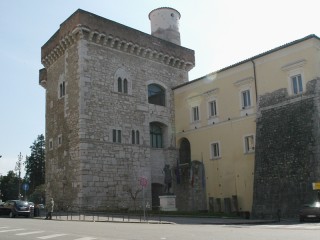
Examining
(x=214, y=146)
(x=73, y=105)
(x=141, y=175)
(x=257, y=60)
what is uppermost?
(x=257, y=60)

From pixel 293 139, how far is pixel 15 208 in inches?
712

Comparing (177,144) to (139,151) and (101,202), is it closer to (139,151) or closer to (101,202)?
(139,151)

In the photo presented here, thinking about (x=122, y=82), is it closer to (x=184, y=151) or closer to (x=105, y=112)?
(x=105, y=112)

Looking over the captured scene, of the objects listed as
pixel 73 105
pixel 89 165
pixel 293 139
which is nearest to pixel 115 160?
pixel 89 165

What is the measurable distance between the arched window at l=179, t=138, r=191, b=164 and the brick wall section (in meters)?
8.45

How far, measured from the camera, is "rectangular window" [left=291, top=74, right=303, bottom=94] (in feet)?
85.3

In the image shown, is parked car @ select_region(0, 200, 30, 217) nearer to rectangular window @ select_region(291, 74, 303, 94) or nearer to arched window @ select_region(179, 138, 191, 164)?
arched window @ select_region(179, 138, 191, 164)

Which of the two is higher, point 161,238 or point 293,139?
point 293,139

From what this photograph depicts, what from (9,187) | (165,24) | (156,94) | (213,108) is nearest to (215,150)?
(213,108)

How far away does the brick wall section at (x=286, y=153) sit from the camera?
23.8 meters

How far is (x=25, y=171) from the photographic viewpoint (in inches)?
2864

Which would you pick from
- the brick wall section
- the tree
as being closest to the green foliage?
the tree

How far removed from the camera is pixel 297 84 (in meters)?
26.1

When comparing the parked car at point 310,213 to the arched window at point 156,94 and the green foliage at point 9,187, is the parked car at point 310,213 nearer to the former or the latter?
the arched window at point 156,94
